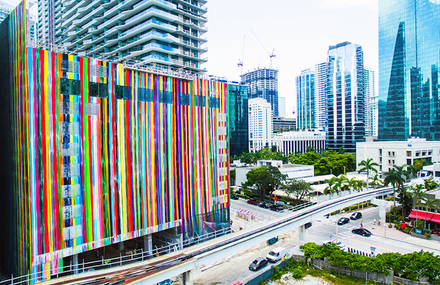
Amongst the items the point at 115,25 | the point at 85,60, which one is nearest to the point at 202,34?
the point at 115,25

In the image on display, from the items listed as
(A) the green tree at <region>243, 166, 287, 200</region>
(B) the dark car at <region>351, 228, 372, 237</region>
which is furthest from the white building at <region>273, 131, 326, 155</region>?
(B) the dark car at <region>351, 228, 372, 237</region>

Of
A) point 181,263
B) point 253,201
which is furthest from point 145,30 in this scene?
point 181,263

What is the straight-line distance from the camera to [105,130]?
3612cm

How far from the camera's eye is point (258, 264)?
42.1 m

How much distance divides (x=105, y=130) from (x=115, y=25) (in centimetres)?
5159

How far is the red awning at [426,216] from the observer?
173 ft

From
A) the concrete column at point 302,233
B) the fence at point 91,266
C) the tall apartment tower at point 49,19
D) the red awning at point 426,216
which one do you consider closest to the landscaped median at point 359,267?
the concrete column at point 302,233

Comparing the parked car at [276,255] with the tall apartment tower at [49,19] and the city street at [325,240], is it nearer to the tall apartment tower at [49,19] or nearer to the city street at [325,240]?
the city street at [325,240]

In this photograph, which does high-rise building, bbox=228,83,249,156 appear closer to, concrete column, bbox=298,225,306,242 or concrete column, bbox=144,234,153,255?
concrete column, bbox=298,225,306,242

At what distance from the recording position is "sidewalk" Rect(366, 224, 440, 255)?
158 feet

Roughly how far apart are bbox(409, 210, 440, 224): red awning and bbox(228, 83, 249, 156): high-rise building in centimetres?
9469

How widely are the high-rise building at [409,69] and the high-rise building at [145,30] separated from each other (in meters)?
127

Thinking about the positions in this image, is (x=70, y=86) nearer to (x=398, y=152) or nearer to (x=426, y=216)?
(x=426, y=216)

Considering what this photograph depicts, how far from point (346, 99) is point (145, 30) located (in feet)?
415
